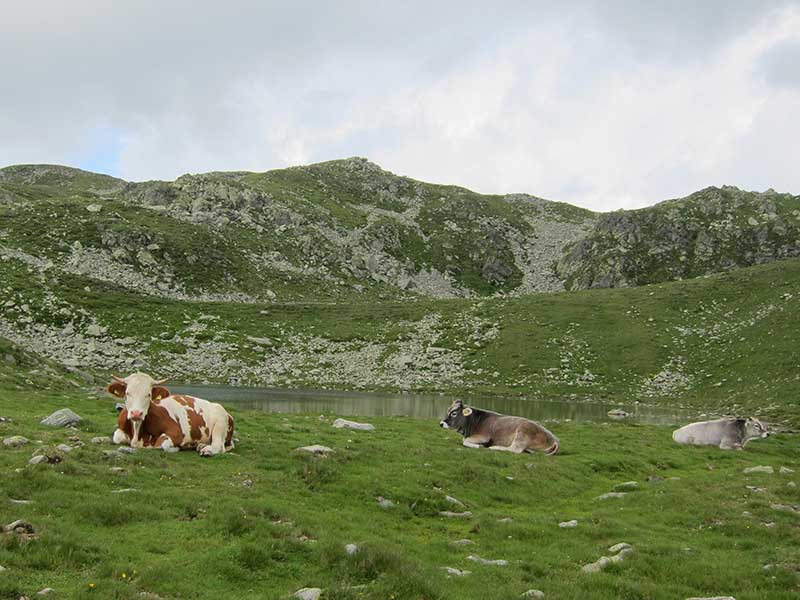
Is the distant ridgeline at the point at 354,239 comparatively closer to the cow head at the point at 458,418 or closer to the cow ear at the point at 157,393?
the cow head at the point at 458,418

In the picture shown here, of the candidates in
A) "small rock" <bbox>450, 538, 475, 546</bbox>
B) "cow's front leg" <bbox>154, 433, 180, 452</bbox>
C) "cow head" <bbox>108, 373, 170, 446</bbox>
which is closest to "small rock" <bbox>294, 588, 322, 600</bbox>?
"small rock" <bbox>450, 538, 475, 546</bbox>

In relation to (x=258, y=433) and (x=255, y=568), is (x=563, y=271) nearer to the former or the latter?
(x=258, y=433)

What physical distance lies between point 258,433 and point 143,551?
12126 mm

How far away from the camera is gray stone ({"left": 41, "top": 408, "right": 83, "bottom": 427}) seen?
18.5 metres

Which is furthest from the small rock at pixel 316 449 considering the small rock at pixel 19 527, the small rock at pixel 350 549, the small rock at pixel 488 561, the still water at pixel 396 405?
the still water at pixel 396 405

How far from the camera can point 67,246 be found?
90312 millimetres

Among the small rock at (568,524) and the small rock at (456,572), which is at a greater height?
the small rock at (456,572)

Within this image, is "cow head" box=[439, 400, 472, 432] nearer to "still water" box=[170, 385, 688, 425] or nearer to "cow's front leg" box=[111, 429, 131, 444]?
"still water" box=[170, 385, 688, 425]

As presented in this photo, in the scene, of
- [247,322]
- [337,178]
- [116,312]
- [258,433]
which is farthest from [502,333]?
[337,178]

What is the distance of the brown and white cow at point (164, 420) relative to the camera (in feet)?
55.6

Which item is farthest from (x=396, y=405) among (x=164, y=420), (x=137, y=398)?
(x=137, y=398)

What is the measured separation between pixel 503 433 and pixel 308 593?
17374 mm

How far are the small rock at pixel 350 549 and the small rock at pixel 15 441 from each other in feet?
30.1

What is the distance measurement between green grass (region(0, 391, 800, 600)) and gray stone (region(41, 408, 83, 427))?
364mm
